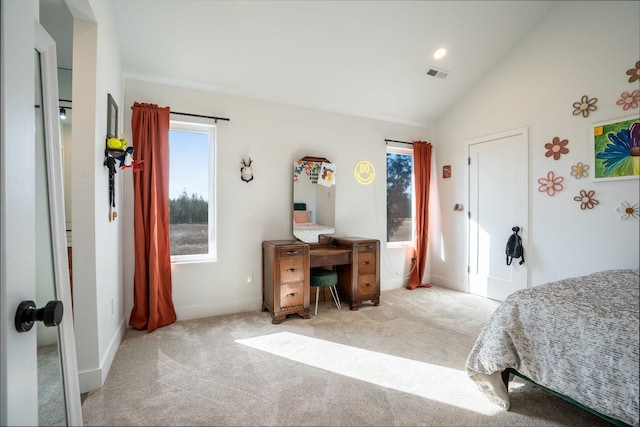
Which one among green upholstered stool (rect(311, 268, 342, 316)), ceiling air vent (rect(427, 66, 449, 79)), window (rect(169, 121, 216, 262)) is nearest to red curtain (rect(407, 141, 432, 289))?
ceiling air vent (rect(427, 66, 449, 79))

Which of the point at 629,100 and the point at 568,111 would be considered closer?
the point at 629,100

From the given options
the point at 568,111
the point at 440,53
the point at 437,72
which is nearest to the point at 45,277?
the point at 440,53

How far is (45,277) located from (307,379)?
60.3 inches

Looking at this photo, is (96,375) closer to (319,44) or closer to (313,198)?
(313,198)

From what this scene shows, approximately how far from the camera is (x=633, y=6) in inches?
94.0

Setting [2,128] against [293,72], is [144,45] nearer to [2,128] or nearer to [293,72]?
[293,72]

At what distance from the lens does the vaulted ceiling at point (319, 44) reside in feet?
7.87

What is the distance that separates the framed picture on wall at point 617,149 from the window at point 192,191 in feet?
12.1

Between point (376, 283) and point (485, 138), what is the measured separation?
229 centimetres

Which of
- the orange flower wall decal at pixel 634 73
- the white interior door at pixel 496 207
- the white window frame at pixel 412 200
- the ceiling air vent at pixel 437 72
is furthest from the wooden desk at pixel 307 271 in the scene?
the orange flower wall decal at pixel 634 73

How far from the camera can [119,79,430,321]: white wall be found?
285 centimetres

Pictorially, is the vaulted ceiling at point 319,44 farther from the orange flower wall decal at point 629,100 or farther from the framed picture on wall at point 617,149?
the framed picture on wall at point 617,149

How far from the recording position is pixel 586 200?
271 centimetres

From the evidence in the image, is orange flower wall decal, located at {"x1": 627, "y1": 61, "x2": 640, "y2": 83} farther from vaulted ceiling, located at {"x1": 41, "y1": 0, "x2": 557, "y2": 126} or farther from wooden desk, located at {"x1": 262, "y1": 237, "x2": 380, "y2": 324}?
wooden desk, located at {"x1": 262, "y1": 237, "x2": 380, "y2": 324}
